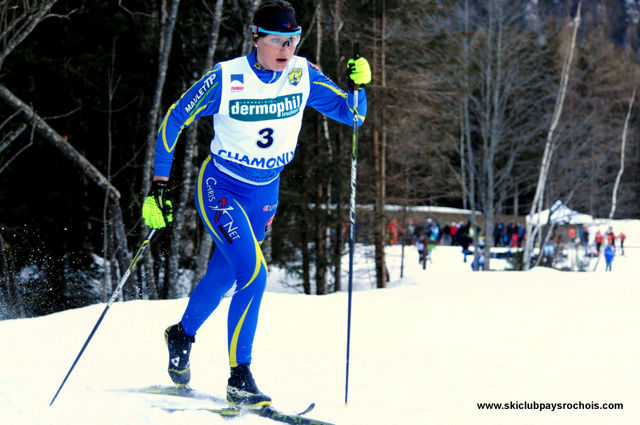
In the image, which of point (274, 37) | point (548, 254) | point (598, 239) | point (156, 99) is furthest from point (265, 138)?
point (598, 239)

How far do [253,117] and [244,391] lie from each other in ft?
4.64

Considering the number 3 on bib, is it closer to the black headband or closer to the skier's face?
the skier's face

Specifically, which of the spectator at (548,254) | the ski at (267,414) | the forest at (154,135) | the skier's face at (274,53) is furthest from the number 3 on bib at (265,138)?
the spectator at (548,254)

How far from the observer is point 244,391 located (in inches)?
129

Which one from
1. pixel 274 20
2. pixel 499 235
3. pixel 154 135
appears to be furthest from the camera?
pixel 499 235

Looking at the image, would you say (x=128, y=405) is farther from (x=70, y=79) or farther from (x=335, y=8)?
(x=335, y=8)

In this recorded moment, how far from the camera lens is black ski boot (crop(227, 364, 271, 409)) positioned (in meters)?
3.26

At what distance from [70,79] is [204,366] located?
→ 9435 millimetres

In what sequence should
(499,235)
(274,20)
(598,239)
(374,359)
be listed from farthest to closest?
(499,235), (598,239), (374,359), (274,20)

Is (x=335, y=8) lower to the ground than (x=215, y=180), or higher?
higher

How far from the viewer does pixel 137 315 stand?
589cm

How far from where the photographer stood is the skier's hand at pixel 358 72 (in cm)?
371

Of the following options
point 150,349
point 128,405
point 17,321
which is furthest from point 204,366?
point 17,321

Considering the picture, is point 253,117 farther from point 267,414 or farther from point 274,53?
point 267,414
